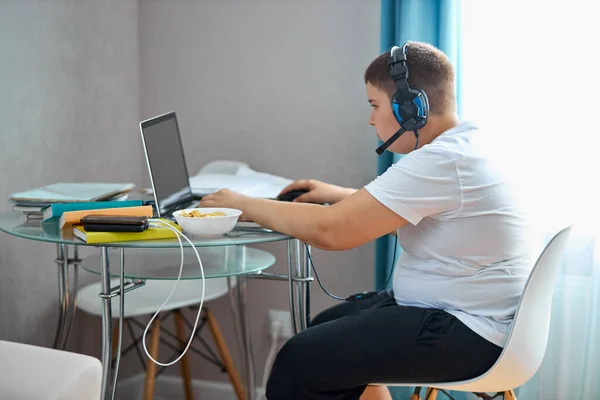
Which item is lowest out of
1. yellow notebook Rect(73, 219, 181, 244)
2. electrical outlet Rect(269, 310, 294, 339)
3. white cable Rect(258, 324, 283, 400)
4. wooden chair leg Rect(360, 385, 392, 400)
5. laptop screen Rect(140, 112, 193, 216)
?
white cable Rect(258, 324, 283, 400)

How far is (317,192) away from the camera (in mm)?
1967

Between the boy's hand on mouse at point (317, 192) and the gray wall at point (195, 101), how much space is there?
53cm

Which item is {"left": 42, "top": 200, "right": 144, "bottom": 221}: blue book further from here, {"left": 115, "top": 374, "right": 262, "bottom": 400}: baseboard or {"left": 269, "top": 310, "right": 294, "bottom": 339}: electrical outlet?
{"left": 115, "top": 374, "right": 262, "bottom": 400}: baseboard

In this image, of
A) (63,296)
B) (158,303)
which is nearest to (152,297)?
(158,303)

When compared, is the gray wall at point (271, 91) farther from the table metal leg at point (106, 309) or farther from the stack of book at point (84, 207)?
the table metal leg at point (106, 309)

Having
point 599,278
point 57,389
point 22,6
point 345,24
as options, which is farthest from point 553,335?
point 22,6

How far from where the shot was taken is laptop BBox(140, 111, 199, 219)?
1.82 m

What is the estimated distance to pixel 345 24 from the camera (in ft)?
8.06

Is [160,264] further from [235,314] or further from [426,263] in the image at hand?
[426,263]

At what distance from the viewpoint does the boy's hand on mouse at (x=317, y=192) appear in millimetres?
1952

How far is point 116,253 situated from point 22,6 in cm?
75

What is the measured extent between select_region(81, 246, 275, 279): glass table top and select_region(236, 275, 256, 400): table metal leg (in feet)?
1.05

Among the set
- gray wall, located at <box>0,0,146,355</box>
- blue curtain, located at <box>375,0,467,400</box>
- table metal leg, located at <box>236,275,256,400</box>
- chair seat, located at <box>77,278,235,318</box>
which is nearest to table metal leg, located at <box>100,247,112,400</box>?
chair seat, located at <box>77,278,235,318</box>

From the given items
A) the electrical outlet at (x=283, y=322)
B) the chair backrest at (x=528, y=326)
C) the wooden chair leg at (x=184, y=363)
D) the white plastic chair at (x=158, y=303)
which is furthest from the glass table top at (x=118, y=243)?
the electrical outlet at (x=283, y=322)
